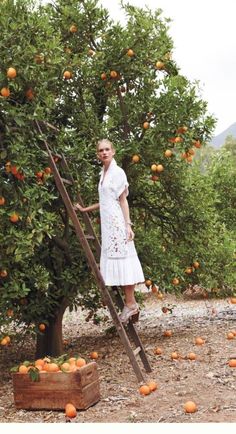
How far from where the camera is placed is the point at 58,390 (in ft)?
18.2

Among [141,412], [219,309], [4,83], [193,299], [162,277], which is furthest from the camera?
[193,299]

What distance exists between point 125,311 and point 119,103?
3.20m

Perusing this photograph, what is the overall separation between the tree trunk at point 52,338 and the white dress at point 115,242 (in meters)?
2.19

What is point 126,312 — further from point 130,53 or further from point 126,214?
point 130,53

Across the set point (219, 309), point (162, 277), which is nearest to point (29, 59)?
point (162, 277)

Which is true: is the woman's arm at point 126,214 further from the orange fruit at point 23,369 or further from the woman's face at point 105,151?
the orange fruit at point 23,369

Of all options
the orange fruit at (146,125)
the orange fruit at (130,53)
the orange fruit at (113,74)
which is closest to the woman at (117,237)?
the orange fruit at (146,125)

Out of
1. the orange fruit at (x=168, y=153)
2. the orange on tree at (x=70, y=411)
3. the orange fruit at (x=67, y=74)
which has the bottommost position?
the orange on tree at (x=70, y=411)

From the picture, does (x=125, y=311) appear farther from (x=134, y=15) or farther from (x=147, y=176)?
(x=134, y=15)

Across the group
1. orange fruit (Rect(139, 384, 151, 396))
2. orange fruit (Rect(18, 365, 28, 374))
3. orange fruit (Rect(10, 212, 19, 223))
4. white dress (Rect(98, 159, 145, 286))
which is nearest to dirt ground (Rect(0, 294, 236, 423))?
orange fruit (Rect(139, 384, 151, 396))

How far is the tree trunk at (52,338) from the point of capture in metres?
8.44

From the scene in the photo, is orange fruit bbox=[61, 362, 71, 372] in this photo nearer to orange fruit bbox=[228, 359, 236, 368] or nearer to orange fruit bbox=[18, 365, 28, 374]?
orange fruit bbox=[18, 365, 28, 374]

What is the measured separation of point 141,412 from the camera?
5211mm

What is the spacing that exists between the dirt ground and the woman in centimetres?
91
